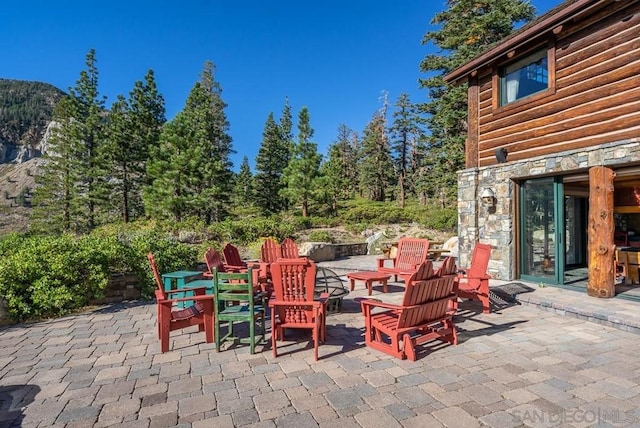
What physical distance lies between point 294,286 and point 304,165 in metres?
17.9

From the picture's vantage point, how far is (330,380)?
2.82 m

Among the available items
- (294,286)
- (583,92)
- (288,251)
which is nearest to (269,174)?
(288,251)

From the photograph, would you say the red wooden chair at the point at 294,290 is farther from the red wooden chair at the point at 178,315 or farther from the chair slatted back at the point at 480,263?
the chair slatted back at the point at 480,263

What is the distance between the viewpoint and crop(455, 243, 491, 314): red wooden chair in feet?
15.7

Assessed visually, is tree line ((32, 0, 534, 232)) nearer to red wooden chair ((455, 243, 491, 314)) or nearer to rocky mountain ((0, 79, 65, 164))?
red wooden chair ((455, 243, 491, 314))

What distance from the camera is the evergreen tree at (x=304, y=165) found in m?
21.0

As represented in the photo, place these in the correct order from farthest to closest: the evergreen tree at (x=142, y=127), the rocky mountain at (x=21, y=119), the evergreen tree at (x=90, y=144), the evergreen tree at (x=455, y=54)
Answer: the rocky mountain at (x=21, y=119) → the evergreen tree at (x=142, y=127) → the evergreen tree at (x=90, y=144) → the evergreen tree at (x=455, y=54)

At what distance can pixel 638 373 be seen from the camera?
289 cm

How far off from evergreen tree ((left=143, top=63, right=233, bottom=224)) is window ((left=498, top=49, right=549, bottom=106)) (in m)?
14.5

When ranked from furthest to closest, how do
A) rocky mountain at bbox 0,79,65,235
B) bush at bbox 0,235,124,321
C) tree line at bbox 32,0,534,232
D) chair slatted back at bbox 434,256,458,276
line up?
rocky mountain at bbox 0,79,65,235 < tree line at bbox 32,0,534,232 < bush at bbox 0,235,124,321 < chair slatted back at bbox 434,256,458,276

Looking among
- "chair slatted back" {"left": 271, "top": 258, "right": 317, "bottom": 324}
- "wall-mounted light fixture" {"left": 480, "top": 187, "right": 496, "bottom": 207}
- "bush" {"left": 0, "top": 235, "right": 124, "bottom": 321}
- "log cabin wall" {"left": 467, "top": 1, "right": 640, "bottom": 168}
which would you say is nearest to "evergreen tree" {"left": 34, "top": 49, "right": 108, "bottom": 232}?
"bush" {"left": 0, "top": 235, "right": 124, "bottom": 321}

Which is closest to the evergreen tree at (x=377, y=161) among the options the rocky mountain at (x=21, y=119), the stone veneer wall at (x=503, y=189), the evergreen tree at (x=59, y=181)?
the evergreen tree at (x=59, y=181)

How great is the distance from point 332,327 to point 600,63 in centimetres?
592

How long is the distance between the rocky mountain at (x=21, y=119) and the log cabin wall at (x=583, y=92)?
73.5 meters
